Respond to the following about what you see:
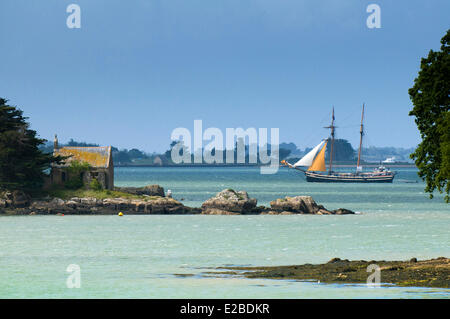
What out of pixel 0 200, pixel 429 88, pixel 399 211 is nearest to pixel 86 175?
pixel 0 200

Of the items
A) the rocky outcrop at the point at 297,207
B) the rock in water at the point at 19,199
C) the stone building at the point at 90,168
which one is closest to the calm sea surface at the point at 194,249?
the rocky outcrop at the point at 297,207

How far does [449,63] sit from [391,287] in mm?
15008

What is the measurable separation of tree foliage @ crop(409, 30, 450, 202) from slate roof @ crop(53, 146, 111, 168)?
46284 millimetres

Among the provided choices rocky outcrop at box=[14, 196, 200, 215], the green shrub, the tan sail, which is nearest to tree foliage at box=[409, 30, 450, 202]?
rocky outcrop at box=[14, 196, 200, 215]

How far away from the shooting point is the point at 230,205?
80.1 metres

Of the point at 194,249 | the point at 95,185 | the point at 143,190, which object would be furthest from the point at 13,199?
the point at 194,249

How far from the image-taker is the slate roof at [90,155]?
82.9m

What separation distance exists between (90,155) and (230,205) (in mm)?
15839

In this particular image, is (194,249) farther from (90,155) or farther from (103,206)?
(90,155)

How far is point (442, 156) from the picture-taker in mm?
38531

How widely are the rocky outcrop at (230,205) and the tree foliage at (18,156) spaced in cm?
1573

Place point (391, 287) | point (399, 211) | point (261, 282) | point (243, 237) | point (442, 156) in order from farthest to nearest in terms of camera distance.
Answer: point (399, 211)
point (243, 237)
point (442, 156)
point (261, 282)
point (391, 287)

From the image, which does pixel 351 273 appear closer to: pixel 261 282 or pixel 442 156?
pixel 261 282

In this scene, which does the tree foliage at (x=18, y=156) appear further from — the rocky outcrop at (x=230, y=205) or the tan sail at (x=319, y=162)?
the tan sail at (x=319, y=162)
